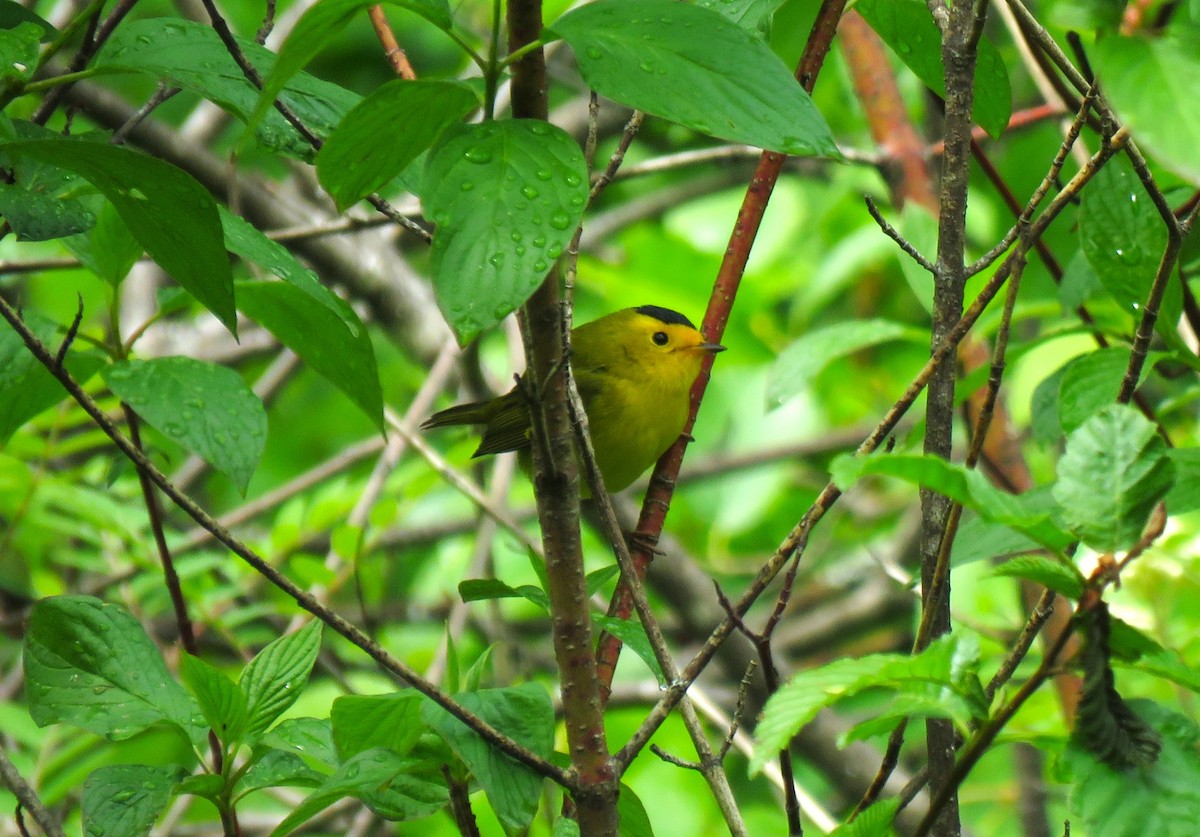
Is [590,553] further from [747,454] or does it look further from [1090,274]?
[1090,274]

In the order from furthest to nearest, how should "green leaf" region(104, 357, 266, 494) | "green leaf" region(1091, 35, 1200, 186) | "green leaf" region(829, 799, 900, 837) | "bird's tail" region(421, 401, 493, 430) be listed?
"bird's tail" region(421, 401, 493, 430), "green leaf" region(104, 357, 266, 494), "green leaf" region(829, 799, 900, 837), "green leaf" region(1091, 35, 1200, 186)

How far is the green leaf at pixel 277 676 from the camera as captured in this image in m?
1.58

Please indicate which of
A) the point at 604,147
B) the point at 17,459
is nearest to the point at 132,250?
the point at 17,459

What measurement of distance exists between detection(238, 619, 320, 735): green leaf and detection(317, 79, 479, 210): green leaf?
2.04 ft

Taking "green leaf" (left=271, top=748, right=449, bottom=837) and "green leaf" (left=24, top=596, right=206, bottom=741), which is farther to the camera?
"green leaf" (left=24, top=596, right=206, bottom=741)

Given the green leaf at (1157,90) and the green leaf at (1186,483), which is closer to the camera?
the green leaf at (1157,90)

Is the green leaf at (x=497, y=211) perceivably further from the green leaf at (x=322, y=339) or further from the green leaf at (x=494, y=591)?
the green leaf at (x=494, y=591)

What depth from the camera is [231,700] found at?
1.56 metres

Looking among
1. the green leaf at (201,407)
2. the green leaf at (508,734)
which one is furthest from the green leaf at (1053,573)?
the green leaf at (201,407)

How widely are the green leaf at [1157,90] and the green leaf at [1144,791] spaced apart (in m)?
0.49

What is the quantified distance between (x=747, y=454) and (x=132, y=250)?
3.95 m

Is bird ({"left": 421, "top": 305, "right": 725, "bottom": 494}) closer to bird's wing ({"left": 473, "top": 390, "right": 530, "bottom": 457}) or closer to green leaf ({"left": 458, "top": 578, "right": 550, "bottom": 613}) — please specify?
bird's wing ({"left": 473, "top": 390, "right": 530, "bottom": 457})

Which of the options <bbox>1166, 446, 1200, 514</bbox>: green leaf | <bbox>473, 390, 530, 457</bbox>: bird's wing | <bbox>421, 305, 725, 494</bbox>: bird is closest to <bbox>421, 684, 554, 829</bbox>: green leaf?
<bbox>1166, 446, 1200, 514</bbox>: green leaf

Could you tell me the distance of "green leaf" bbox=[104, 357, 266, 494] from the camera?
68.7 inches
